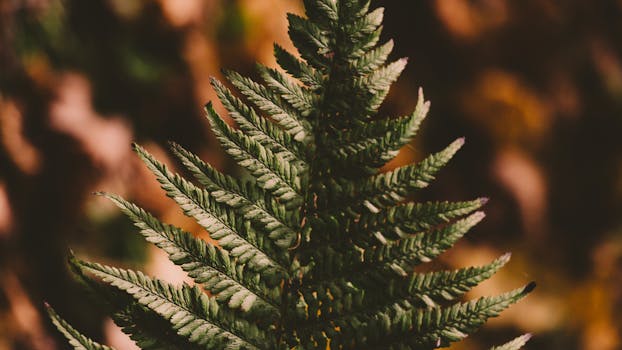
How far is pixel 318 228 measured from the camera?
71 centimetres

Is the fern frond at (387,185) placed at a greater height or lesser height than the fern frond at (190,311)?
greater

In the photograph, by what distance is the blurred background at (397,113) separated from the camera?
5.72 feet

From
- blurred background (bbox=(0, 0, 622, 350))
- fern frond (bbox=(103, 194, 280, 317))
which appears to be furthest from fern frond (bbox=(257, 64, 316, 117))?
blurred background (bbox=(0, 0, 622, 350))

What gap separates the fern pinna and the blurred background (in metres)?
1.08

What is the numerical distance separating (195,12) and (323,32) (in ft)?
4.60

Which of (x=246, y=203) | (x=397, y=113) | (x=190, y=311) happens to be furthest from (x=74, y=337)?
(x=397, y=113)

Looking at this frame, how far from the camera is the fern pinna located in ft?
2.26

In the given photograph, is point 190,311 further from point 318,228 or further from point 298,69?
point 298,69

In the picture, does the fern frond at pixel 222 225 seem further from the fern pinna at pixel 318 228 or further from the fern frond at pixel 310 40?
the fern frond at pixel 310 40

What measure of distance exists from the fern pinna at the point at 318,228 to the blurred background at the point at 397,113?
1084 millimetres

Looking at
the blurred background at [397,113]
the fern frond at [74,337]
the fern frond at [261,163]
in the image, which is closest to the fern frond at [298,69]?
the fern frond at [261,163]

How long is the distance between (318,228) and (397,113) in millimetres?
1448

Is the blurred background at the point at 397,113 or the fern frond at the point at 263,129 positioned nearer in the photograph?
the fern frond at the point at 263,129

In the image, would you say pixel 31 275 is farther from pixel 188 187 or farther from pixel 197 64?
pixel 188 187
